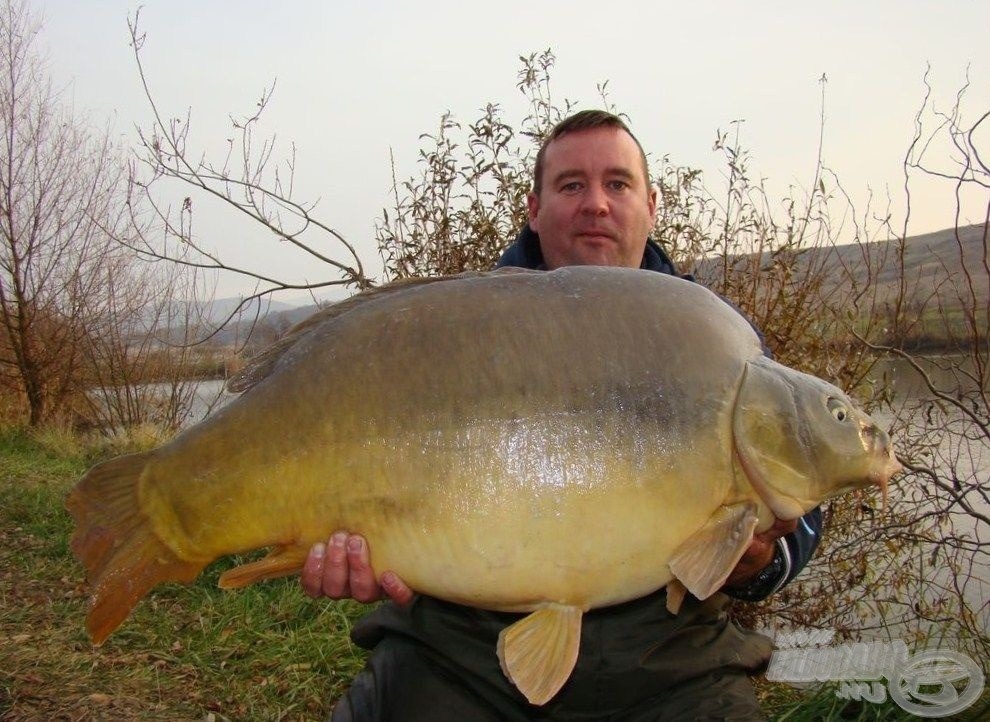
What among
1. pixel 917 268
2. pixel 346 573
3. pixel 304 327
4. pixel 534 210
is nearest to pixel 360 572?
pixel 346 573

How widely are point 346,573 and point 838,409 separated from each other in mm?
1015

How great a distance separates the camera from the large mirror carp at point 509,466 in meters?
1.47

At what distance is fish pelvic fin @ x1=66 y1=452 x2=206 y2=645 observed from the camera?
1531 millimetres

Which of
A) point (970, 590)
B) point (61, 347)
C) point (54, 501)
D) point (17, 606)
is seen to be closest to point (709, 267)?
point (970, 590)

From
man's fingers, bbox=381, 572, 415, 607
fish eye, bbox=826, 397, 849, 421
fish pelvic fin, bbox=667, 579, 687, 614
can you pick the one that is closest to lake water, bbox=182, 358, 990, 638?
man's fingers, bbox=381, 572, 415, 607

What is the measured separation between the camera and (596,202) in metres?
2.36

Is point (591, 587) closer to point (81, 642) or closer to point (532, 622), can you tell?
point (532, 622)

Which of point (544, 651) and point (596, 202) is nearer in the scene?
point (544, 651)

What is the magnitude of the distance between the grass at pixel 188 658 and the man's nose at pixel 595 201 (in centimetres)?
156

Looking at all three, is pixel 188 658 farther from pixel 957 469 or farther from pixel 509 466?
pixel 957 469

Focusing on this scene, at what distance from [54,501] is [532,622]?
4283 mm

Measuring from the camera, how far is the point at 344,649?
311 cm

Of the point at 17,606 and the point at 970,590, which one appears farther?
the point at 970,590

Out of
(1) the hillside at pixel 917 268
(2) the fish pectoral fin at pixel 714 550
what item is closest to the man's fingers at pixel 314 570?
(2) the fish pectoral fin at pixel 714 550
